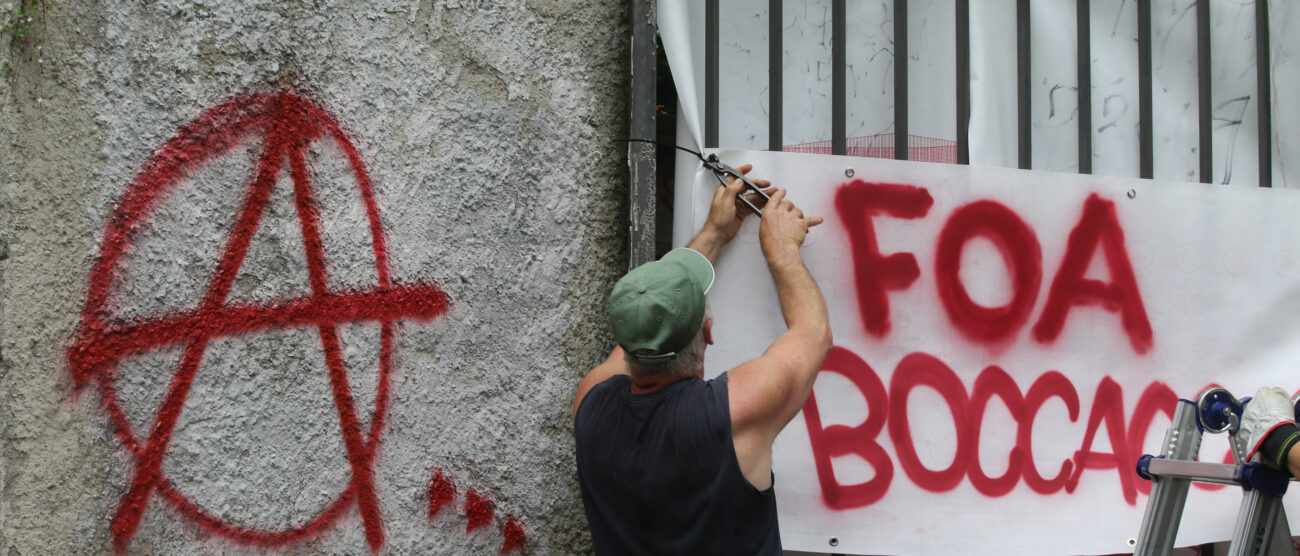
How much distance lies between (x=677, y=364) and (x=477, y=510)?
0.55 metres

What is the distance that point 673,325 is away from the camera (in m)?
1.62

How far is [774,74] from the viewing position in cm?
221

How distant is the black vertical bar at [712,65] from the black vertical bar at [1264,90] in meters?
1.55

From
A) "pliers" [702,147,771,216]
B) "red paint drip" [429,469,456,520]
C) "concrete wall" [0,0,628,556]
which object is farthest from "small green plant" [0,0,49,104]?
"pliers" [702,147,771,216]

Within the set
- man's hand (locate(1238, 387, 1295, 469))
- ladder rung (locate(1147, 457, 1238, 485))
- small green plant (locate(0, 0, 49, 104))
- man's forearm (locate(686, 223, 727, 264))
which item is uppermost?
small green plant (locate(0, 0, 49, 104))

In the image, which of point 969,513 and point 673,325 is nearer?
point 673,325

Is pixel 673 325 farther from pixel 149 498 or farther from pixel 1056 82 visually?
pixel 1056 82

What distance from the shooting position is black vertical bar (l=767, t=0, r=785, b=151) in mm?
2199

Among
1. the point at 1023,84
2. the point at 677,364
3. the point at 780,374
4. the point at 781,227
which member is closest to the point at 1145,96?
the point at 1023,84

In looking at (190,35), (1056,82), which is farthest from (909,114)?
(190,35)

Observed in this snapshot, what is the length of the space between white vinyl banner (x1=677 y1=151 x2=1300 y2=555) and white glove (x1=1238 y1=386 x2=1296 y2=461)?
357 millimetres

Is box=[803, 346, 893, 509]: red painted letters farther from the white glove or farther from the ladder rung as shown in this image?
the white glove

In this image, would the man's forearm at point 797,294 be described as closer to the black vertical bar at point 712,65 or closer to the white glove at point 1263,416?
the black vertical bar at point 712,65

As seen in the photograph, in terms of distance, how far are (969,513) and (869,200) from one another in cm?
77
